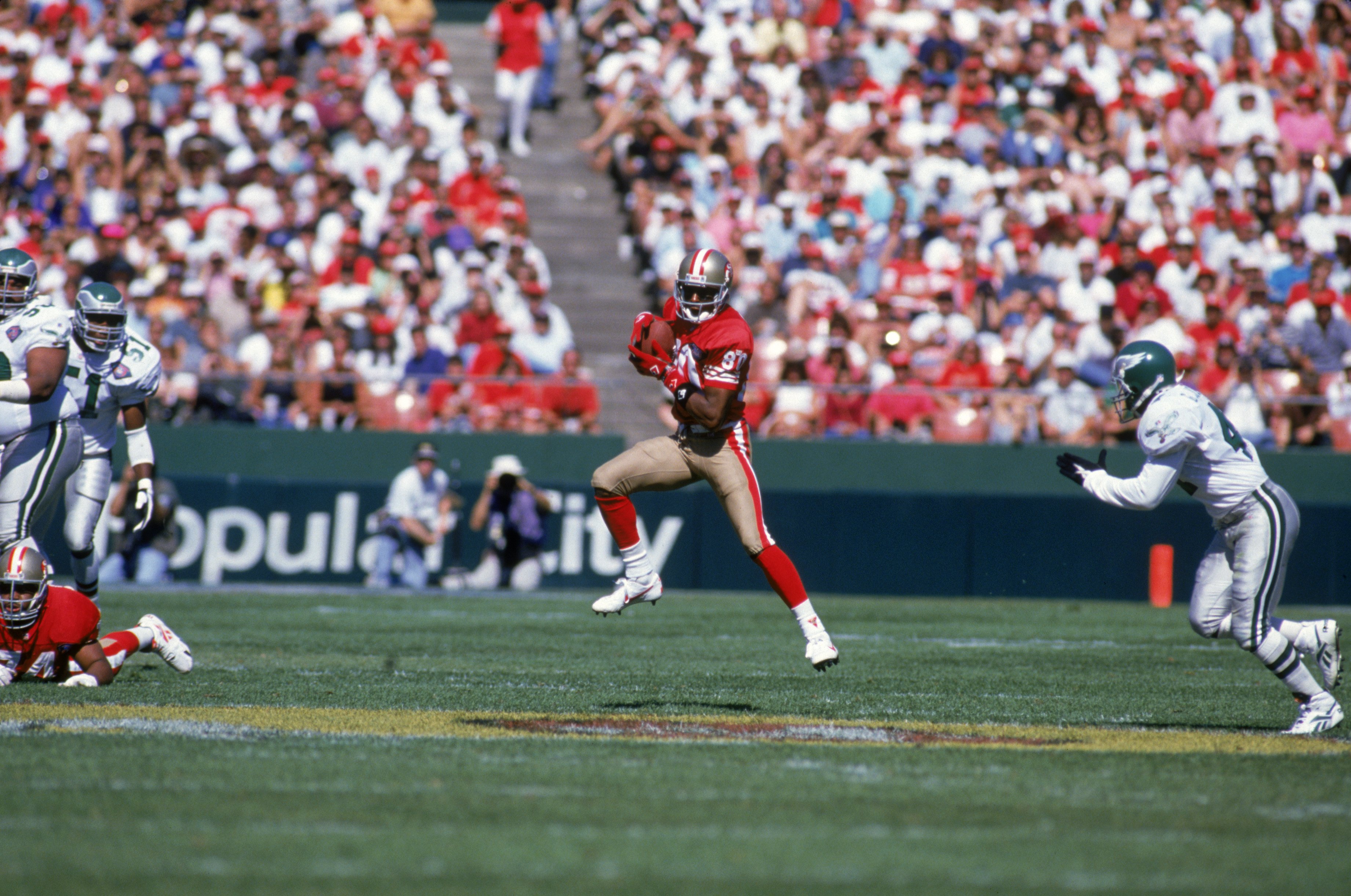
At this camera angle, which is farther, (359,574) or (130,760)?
(359,574)

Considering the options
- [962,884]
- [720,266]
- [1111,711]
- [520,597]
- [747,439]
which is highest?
[720,266]

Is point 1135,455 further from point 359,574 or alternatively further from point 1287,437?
point 359,574

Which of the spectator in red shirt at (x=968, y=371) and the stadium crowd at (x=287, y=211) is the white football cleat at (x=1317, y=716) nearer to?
the spectator in red shirt at (x=968, y=371)

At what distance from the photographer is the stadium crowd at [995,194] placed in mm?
15859

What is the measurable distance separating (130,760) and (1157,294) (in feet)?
43.1

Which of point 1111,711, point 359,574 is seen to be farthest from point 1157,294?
point 1111,711

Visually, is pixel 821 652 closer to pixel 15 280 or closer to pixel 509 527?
pixel 15 280

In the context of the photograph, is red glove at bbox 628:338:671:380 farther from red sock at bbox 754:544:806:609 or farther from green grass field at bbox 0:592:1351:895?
green grass field at bbox 0:592:1351:895

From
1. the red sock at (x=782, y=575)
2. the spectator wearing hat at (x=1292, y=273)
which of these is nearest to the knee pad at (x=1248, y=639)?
the red sock at (x=782, y=575)

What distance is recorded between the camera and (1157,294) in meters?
16.5

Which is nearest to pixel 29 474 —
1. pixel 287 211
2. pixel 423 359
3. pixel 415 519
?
pixel 415 519

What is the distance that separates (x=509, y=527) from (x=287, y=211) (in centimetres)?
450

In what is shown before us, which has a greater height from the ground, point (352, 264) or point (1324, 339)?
point (352, 264)

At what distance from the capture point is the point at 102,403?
29.6 feet
